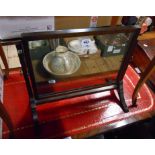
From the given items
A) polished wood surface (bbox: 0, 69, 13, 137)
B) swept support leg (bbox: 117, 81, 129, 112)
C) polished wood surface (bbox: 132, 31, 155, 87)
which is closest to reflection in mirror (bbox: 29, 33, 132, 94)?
swept support leg (bbox: 117, 81, 129, 112)

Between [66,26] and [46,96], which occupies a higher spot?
[66,26]

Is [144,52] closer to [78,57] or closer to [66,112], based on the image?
[78,57]

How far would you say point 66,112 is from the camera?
98 cm

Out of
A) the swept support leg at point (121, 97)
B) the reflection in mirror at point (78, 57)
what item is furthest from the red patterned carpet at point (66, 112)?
the reflection in mirror at point (78, 57)

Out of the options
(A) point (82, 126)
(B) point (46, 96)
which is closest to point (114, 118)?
(A) point (82, 126)

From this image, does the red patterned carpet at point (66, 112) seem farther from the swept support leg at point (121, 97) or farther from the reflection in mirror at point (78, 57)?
the reflection in mirror at point (78, 57)

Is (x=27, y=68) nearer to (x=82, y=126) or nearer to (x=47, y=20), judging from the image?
(x=47, y=20)

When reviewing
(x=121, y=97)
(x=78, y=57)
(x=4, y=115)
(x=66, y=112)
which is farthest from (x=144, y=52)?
(x=4, y=115)

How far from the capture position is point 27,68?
0.70 m

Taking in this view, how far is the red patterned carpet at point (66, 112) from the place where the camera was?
0.91m

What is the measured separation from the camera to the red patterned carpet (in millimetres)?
907

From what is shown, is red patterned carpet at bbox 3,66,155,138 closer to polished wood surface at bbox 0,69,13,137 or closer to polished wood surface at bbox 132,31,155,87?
polished wood surface at bbox 0,69,13,137

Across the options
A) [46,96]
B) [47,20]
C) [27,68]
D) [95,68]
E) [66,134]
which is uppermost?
[47,20]
